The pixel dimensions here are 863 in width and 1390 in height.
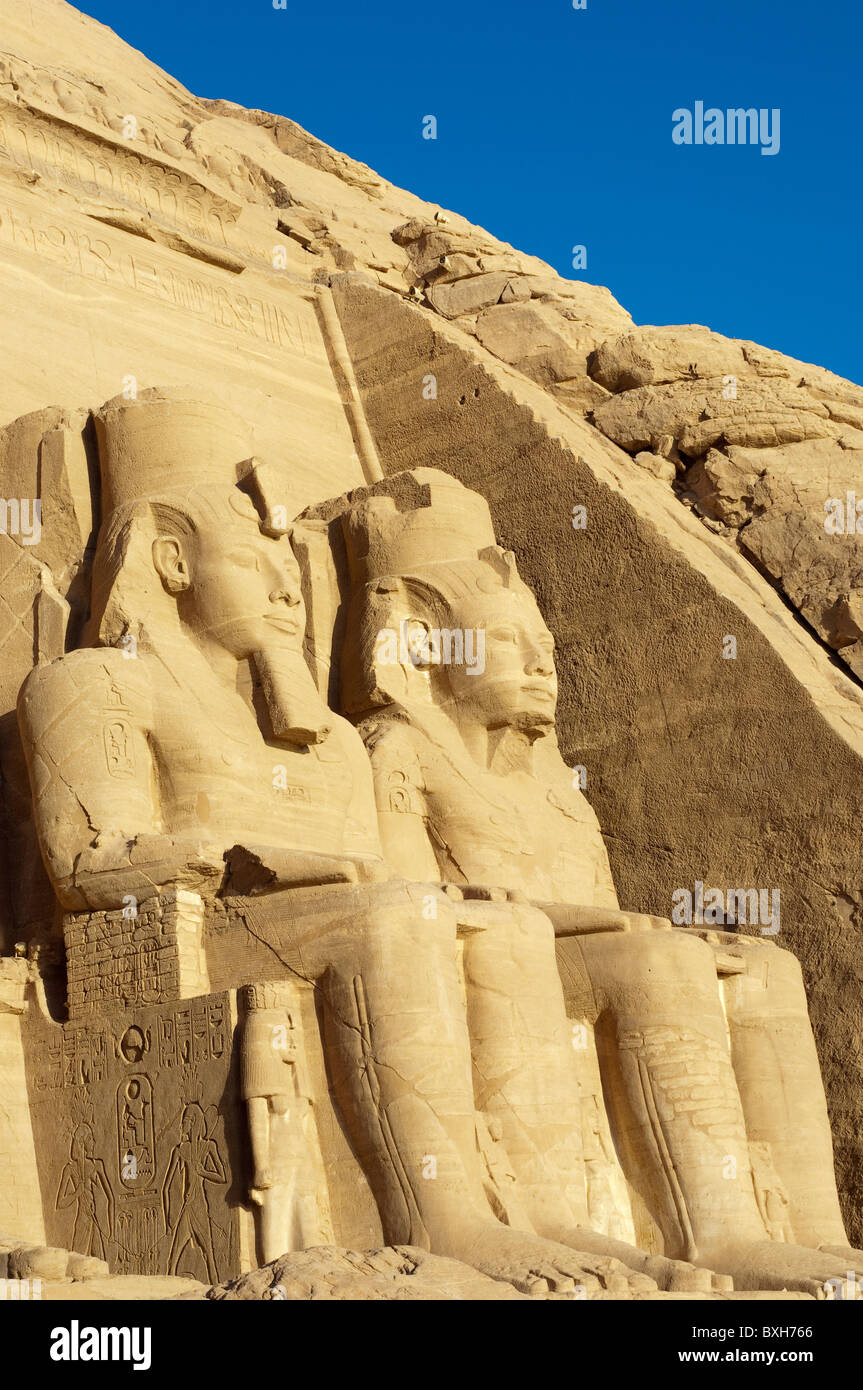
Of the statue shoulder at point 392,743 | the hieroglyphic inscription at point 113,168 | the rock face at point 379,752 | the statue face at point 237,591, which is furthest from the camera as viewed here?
the hieroglyphic inscription at point 113,168

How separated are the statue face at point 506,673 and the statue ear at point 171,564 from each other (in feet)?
4.26

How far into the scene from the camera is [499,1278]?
202 inches

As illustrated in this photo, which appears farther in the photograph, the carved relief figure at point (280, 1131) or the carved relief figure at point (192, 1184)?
the carved relief figure at point (192, 1184)

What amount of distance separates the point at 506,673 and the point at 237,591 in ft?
4.25

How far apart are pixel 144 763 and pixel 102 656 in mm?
395

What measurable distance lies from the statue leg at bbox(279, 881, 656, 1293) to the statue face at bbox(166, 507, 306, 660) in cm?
159

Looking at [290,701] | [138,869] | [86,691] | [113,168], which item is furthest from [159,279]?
[138,869]

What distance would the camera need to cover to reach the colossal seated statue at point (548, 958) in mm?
6215

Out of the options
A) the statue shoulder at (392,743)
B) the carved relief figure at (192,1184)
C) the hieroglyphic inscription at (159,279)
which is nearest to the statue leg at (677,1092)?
the statue shoulder at (392,743)

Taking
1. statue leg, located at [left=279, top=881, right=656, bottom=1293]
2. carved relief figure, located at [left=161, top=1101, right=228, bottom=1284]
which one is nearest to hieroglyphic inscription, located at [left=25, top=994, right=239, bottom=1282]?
carved relief figure, located at [left=161, top=1101, right=228, bottom=1284]

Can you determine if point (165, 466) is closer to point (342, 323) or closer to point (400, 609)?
point (400, 609)

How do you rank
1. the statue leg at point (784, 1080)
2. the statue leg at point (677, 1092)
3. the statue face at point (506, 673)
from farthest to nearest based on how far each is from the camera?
the statue face at point (506, 673), the statue leg at point (784, 1080), the statue leg at point (677, 1092)

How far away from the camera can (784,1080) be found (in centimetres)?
721

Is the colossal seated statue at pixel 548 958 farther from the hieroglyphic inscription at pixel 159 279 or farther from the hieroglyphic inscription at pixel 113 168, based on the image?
the hieroglyphic inscription at pixel 113 168
